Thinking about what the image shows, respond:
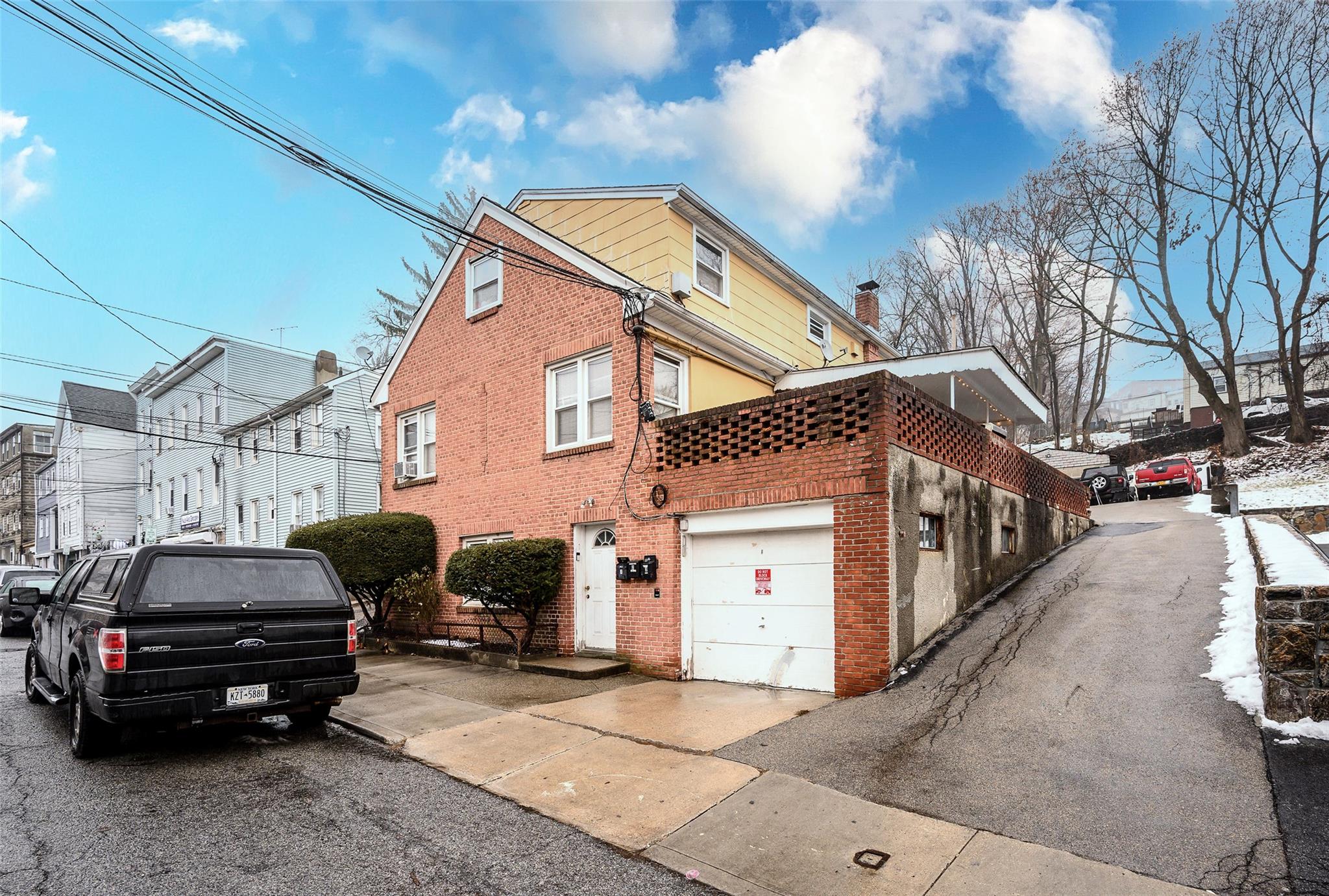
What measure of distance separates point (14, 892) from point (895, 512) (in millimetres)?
7456

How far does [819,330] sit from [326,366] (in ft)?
67.9

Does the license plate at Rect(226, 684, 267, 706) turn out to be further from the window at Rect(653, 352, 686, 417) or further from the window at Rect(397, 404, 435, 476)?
the window at Rect(397, 404, 435, 476)

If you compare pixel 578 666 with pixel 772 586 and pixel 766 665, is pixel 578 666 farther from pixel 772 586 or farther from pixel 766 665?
pixel 772 586

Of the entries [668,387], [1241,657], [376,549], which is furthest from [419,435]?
[1241,657]

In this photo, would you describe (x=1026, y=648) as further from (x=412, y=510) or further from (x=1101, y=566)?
(x=412, y=510)

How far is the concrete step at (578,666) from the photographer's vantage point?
9852mm

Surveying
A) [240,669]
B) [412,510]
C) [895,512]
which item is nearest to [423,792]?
Answer: [240,669]

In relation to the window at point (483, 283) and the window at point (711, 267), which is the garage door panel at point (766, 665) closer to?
the window at point (711, 267)

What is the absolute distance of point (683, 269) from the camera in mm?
12789

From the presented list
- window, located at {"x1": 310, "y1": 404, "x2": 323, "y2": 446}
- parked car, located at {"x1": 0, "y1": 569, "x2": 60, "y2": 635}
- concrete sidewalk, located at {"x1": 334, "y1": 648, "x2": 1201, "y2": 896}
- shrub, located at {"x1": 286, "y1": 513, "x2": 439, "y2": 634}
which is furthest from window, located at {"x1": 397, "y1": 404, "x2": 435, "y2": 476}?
window, located at {"x1": 310, "y1": 404, "x2": 323, "y2": 446}

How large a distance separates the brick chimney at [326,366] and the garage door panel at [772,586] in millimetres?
24303

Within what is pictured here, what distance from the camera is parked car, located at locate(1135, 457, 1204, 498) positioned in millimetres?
25547

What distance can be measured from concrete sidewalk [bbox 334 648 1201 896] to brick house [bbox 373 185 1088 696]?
1.23m

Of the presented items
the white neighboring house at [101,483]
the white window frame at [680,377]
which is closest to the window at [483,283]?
the white window frame at [680,377]
